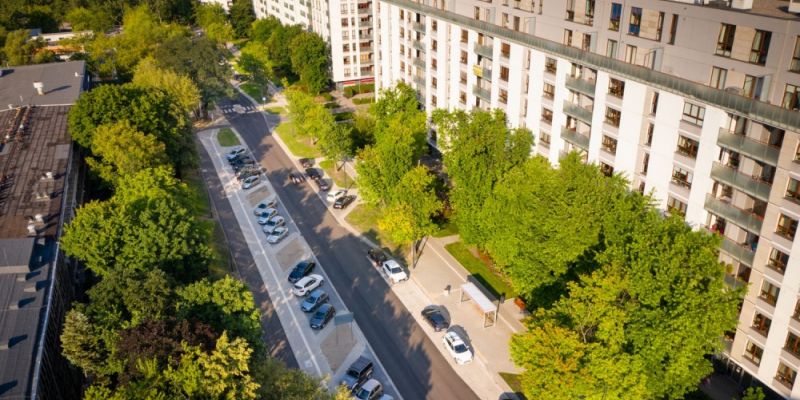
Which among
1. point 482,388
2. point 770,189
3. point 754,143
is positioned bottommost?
point 482,388

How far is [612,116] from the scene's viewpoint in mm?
58000

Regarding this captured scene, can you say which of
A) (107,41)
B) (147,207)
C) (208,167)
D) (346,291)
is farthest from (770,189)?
(107,41)

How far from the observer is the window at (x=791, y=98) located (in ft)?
136

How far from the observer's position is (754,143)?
44.4 m

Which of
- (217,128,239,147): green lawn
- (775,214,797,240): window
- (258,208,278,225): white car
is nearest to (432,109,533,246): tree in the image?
(775,214,797,240): window

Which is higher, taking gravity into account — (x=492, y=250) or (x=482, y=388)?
(x=492, y=250)

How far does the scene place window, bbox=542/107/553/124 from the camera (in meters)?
67.0

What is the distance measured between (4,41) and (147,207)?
121m

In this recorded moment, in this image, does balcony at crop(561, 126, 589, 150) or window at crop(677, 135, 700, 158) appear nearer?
window at crop(677, 135, 700, 158)

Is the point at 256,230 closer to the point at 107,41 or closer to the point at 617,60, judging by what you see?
the point at 617,60

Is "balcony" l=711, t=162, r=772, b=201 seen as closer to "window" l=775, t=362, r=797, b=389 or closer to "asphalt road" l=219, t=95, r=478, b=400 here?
"window" l=775, t=362, r=797, b=389

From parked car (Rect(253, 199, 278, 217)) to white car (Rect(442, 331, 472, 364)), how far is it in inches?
1480

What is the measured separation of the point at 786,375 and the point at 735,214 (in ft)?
42.5

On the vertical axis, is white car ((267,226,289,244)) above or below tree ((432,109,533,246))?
below
